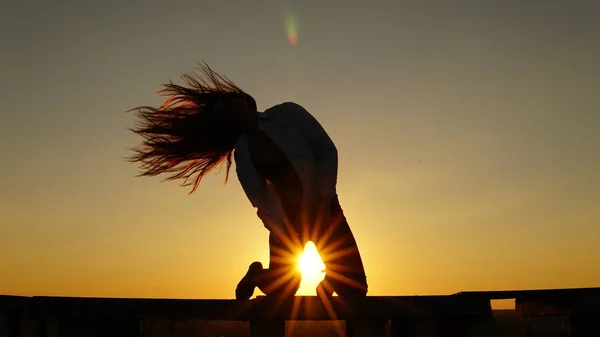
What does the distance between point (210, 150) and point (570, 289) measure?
339 centimetres

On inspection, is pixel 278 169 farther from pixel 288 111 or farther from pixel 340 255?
pixel 340 255

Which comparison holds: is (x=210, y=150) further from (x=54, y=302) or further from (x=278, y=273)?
(x=54, y=302)

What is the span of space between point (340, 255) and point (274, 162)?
991 millimetres

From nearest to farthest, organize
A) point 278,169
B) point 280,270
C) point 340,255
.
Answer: point 280,270 < point 340,255 < point 278,169

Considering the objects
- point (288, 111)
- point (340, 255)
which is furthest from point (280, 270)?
point (288, 111)

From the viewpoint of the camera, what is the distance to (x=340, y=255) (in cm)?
669

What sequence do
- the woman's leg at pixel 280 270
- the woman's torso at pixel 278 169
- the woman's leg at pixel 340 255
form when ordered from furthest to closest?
1. the woman's torso at pixel 278 169
2. the woman's leg at pixel 340 255
3. the woman's leg at pixel 280 270

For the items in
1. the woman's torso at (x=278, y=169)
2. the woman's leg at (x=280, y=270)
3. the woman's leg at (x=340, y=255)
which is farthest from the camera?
the woman's torso at (x=278, y=169)

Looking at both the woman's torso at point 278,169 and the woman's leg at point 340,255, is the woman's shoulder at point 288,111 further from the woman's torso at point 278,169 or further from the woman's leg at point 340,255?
the woman's leg at point 340,255

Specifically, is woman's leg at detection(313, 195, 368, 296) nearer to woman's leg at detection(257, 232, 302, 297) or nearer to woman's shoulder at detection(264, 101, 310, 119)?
woman's leg at detection(257, 232, 302, 297)

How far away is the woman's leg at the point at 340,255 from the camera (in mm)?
6477

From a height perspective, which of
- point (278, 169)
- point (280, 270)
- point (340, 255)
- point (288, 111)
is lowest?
point (280, 270)

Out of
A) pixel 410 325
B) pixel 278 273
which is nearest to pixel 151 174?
pixel 278 273

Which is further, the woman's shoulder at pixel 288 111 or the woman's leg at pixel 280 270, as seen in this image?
the woman's shoulder at pixel 288 111
